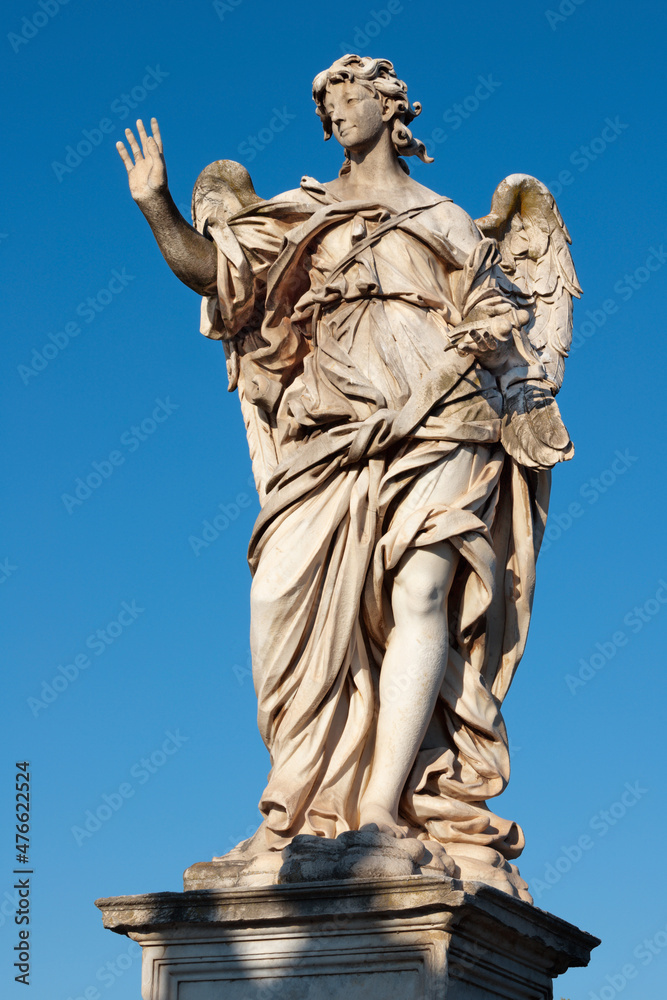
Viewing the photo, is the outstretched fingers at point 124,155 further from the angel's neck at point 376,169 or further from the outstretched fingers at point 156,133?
the angel's neck at point 376,169

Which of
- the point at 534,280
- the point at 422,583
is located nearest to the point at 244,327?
the point at 534,280

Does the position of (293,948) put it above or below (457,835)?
below

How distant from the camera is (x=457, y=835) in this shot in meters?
7.30

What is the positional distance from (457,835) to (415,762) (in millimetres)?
415

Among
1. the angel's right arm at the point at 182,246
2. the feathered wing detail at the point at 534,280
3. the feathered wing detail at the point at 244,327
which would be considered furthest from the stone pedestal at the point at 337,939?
the angel's right arm at the point at 182,246

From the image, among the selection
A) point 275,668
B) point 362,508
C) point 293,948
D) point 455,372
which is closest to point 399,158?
point 455,372

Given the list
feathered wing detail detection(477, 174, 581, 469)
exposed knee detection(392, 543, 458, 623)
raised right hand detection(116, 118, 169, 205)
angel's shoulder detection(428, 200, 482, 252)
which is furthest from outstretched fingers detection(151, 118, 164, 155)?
exposed knee detection(392, 543, 458, 623)

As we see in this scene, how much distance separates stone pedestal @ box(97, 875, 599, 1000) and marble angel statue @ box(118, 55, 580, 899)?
0.27 meters

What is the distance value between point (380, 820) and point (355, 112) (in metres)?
3.77

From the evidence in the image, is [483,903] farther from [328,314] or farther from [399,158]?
[399,158]

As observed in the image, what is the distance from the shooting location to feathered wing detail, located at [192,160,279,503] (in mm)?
8297

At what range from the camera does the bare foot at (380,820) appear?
6887 millimetres

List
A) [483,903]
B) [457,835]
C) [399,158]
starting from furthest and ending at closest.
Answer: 1. [399,158]
2. [457,835]
3. [483,903]

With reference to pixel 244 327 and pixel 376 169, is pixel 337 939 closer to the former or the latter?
pixel 244 327
